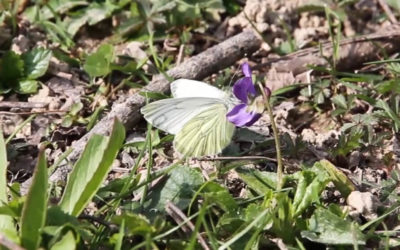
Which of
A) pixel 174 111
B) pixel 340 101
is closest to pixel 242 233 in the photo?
pixel 174 111

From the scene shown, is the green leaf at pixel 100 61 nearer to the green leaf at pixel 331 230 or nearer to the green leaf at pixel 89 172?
the green leaf at pixel 89 172

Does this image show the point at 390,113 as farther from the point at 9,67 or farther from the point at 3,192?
the point at 9,67

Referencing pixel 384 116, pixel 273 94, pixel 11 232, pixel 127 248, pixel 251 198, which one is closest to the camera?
pixel 11 232

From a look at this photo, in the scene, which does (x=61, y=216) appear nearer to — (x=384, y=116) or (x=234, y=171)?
(x=234, y=171)

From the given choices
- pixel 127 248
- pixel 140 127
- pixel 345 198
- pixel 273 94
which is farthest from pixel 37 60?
pixel 345 198

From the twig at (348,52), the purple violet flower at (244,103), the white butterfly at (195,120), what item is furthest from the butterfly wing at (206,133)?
the twig at (348,52)
